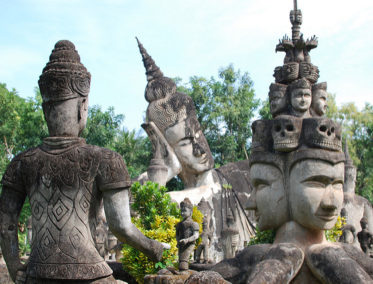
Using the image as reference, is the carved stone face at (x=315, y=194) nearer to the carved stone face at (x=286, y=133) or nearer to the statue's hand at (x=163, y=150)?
the carved stone face at (x=286, y=133)

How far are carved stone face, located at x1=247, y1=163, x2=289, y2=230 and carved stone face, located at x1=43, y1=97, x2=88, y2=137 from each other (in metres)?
1.84

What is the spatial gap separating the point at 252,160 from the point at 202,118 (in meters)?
26.0

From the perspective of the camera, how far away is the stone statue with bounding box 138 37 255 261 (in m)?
15.1

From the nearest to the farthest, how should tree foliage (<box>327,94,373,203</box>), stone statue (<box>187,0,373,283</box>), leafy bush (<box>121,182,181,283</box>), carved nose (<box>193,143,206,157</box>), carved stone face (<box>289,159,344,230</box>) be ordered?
stone statue (<box>187,0,373,283</box>)
carved stone face (<box>289,159,344,230</box>)
leafy bush (<box>121,182,181,283</box>)
carved nose (<box>193,143,206,157</box>)
tree foliage (<box>327,94,373,203</box>)

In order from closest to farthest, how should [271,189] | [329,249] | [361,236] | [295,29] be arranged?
[329,249] → [271,189] → [295,29] → [361,236]

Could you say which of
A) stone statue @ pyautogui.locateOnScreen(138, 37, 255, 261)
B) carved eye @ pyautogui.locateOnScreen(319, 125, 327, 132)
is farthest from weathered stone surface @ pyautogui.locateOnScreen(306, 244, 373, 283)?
stone statue @ pyautogui.locateOnScreen(138, 37, 255, 261)

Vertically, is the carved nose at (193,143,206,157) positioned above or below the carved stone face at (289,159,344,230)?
above

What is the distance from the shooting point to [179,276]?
309 inches

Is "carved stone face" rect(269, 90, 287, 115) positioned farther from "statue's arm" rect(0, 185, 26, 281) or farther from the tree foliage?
the tree foliage

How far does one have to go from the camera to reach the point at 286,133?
188 inches

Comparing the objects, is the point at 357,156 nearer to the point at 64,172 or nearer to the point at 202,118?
the point at 202,118

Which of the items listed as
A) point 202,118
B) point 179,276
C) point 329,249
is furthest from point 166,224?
point 202,118

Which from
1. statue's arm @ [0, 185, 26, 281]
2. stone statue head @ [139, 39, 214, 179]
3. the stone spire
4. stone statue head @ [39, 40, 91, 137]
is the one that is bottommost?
statue's arm @ [0, 185, 26, 281]

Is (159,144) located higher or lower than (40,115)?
lower
